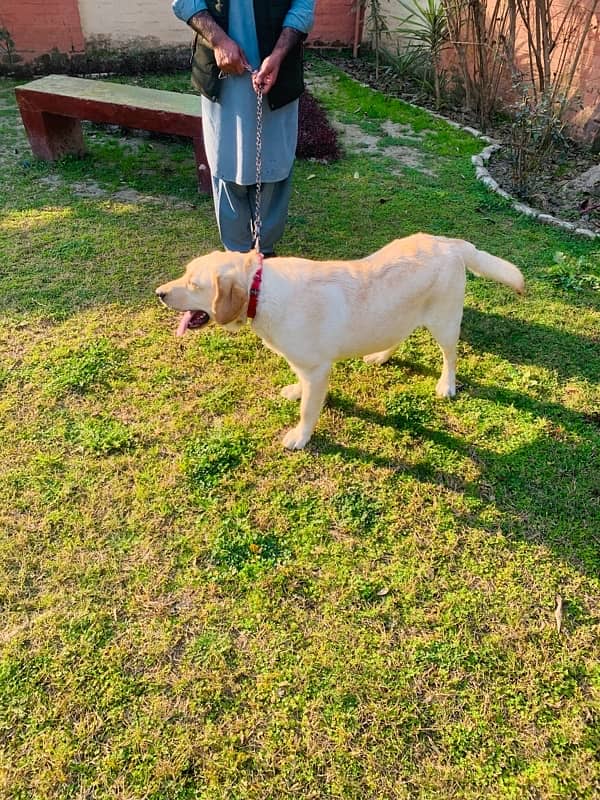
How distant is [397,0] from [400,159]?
5.45 meters

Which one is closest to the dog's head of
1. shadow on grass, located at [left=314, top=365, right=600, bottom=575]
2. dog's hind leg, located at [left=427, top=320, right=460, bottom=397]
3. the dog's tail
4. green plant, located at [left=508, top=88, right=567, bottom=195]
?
shadow on grass, located at [left=314, top=365, right=600, bottom=575]

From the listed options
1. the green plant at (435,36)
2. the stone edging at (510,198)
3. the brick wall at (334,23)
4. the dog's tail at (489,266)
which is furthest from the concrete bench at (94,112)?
the brick wall at (334,23)

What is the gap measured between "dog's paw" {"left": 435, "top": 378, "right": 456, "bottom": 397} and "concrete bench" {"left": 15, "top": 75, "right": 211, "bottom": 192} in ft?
12.5

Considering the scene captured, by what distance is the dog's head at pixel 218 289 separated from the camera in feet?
9.10

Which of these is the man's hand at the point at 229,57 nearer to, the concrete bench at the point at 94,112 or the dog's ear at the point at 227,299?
the dog's ear at the point at 227,299

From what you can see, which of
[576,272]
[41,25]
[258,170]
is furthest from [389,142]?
[41,25]

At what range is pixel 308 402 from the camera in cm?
324

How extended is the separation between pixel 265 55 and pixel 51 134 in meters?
4.25

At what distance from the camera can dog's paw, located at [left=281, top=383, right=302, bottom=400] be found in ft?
12.2

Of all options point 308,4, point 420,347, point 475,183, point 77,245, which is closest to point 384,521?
point 420,347

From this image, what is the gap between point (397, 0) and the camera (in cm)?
1066

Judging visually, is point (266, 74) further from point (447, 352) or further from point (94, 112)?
point (94, 112)

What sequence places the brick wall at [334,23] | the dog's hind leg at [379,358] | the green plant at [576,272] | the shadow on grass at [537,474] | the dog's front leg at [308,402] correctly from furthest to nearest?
the brick wall at [334,23] → the green plant at [576,272] → the dog's hind leg at [379,358] → the dog's front leg at [308,402] → the shadow on grass at [537,474]

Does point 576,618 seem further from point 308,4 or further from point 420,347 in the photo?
point 308,4
